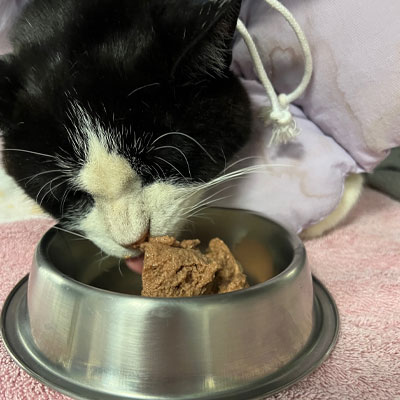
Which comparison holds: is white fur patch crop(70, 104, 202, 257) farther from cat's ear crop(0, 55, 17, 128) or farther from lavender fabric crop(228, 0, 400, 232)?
lavender fabric crop(228, 0, 400, 232)

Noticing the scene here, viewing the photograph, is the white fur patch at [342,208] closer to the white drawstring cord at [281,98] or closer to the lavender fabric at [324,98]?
the lavender fabric at [324,98]

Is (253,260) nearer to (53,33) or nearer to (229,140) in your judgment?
(229,140)

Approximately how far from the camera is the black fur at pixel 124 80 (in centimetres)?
62

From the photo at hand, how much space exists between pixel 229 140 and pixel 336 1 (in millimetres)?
342

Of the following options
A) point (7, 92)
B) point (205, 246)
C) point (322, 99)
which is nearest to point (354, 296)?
point (205, 246)

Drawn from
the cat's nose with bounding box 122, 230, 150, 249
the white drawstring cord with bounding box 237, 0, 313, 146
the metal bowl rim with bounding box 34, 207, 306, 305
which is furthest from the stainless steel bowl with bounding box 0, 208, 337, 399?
the white drawstring cord with bounding box 237, 0, 313, 146

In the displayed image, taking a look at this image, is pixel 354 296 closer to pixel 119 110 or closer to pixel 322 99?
pixel 322 99

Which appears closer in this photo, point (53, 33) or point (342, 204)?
point (53, 33)

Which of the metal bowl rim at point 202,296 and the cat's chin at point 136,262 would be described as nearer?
the metal bowl rim at point 202,296

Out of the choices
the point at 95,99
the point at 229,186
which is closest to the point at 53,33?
the point at 95,99

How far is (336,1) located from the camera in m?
0.85

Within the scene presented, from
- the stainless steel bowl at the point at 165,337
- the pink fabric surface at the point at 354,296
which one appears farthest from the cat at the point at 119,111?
the pink fabric surface at the point at 354,296

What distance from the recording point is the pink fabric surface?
591 mm

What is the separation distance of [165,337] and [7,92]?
0.40 m
